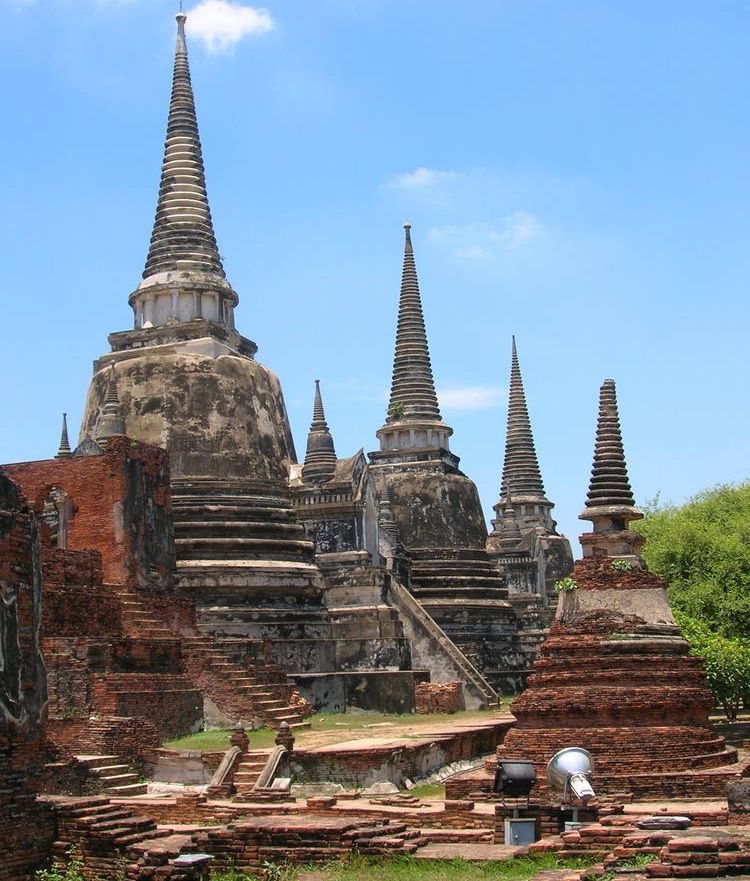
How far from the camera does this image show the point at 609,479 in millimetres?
20484

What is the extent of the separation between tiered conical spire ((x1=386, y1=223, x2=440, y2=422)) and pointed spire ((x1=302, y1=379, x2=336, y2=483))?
6889 millimetres

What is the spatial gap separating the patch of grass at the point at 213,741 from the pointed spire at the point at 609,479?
5.77 m

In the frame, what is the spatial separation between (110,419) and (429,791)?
38.6 ft

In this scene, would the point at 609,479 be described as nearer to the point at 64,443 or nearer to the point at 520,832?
the point at 520,832

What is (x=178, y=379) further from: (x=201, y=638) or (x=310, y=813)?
(x=310, y=813)

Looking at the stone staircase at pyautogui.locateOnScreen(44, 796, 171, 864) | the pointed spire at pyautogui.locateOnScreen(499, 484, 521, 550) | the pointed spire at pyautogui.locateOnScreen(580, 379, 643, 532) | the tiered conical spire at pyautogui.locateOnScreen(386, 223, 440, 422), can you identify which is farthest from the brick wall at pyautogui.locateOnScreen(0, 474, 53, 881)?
the pointed spire at pyautogui.locateOnScreen(499, 484, 521, 550)

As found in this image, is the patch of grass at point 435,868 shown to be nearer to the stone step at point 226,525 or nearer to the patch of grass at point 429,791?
the patch of grass at point 429,791

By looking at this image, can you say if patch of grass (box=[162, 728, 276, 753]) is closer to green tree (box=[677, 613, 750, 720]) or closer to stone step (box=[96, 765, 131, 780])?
stone step (box=[96, 765, 131, 780])

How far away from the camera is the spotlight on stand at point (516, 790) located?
13.4 metres

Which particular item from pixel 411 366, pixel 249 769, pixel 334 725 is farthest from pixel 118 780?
pixel 411 366

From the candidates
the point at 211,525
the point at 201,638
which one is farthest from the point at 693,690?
the point at 211,525

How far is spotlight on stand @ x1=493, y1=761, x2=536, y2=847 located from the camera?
13445 mm

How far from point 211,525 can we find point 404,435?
14.8 metres

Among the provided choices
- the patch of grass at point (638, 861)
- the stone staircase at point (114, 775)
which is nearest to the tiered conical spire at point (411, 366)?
the stone staircase at point (114, 775)
